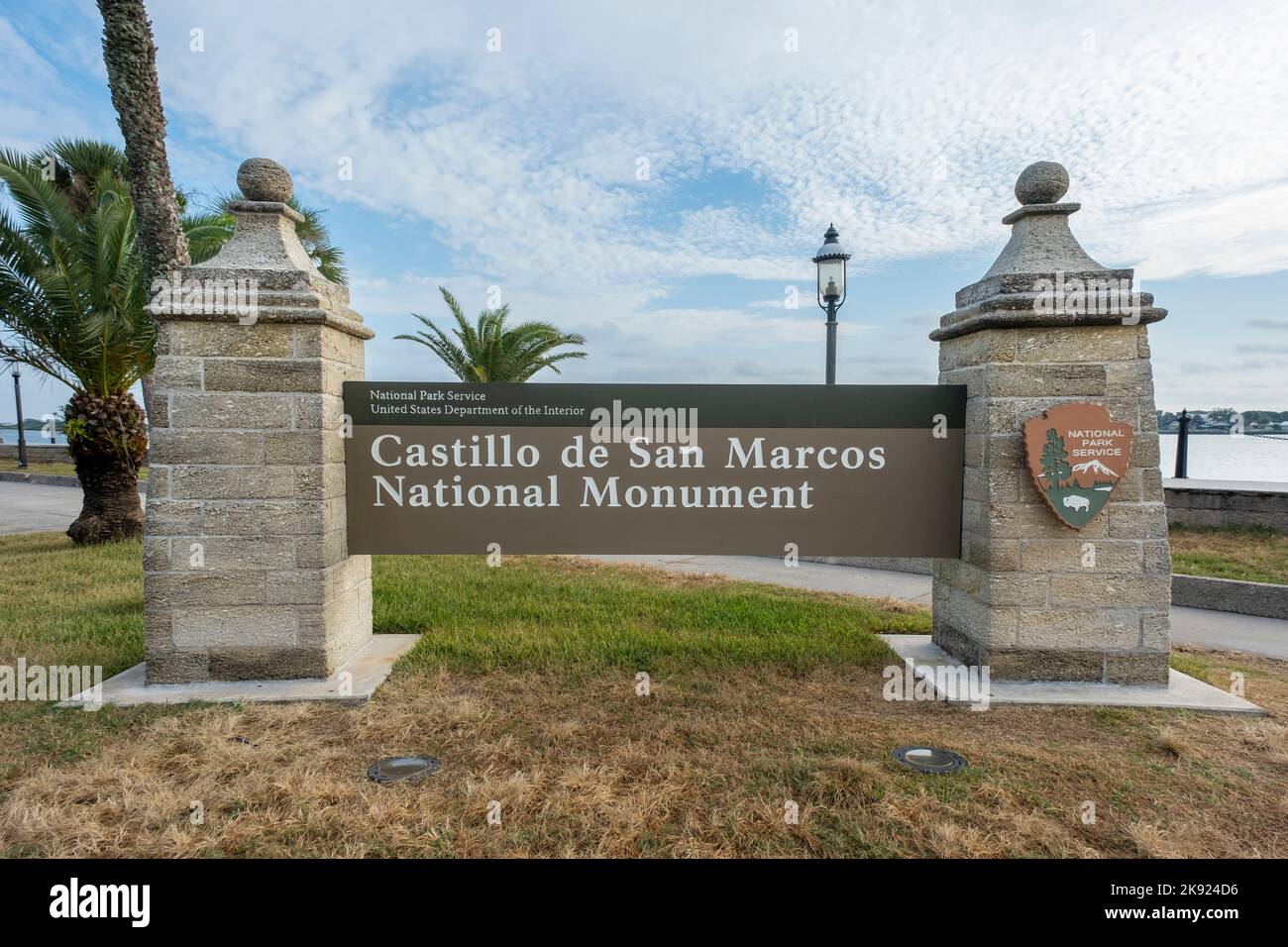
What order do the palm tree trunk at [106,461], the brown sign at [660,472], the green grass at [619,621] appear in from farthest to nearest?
the palm tree trunk at [106,461], the green grass at [619,621], the brown sign at [660,472]

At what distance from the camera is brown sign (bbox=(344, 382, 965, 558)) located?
4613mm

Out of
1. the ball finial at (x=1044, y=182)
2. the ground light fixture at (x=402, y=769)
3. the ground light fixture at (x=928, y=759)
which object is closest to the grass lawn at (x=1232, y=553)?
the ball finial at (x=1044, y=182)

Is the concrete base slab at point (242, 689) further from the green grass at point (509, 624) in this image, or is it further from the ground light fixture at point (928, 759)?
the ground light fixture at point (928, 759)

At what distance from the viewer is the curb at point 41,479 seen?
68.8ft

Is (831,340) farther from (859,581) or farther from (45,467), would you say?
(45,467)

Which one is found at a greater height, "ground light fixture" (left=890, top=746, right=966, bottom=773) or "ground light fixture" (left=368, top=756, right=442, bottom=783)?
"ground light fixture" (left=368, top=756, right=442, bottom=783)

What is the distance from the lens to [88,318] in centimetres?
979

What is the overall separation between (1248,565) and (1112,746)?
232 inches

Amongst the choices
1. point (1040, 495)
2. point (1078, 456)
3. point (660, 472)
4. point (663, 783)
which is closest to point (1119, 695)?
point (1040, 495)

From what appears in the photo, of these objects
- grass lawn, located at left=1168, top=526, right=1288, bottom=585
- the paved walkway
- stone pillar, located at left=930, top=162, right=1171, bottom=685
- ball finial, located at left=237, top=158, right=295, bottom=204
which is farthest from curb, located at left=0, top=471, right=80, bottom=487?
grass lawn, located at left=1168, top=526, right=1288, bottom=585

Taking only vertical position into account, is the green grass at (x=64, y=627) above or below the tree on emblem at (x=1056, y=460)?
below

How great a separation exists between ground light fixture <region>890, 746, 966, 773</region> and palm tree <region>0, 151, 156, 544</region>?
11490 mm

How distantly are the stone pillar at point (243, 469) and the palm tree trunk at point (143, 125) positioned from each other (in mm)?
3825

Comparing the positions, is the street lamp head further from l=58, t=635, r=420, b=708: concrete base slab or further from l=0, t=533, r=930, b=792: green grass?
l=58, t=635, r=420, b=708: concrete base slab
